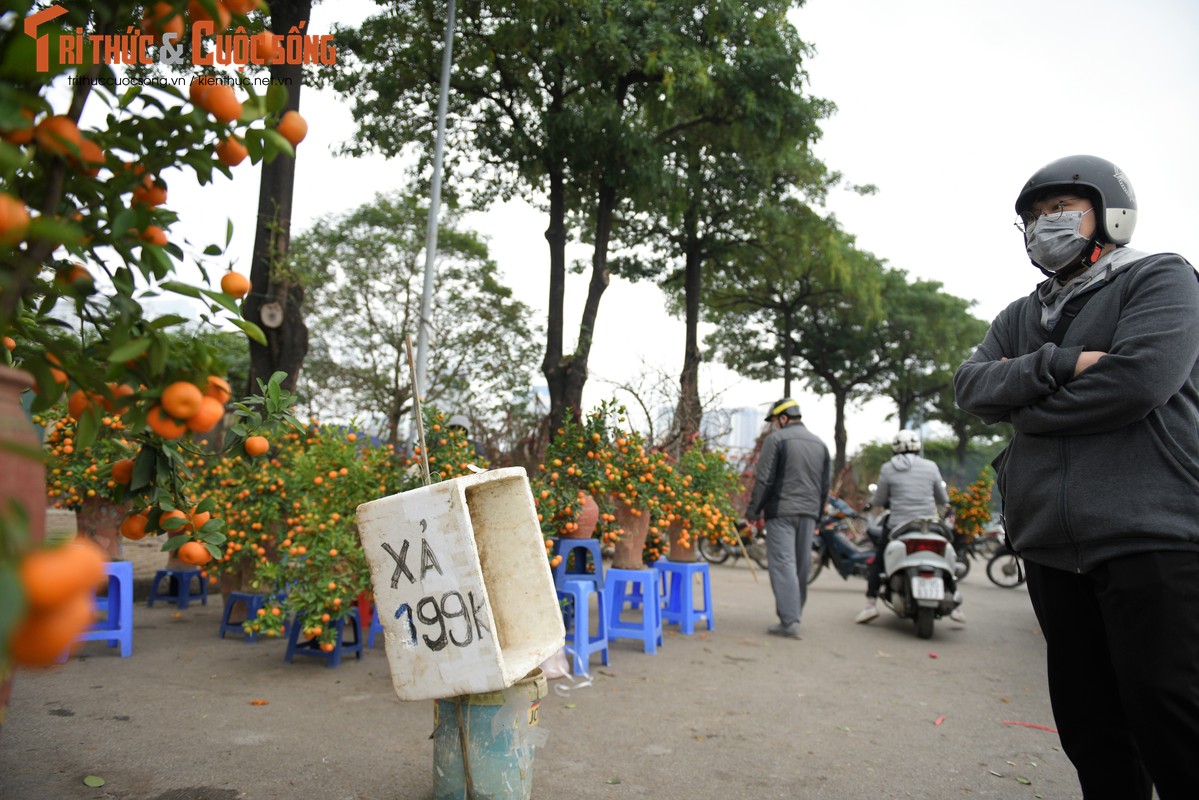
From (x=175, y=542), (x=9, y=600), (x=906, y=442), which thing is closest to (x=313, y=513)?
(x=175, y=542)

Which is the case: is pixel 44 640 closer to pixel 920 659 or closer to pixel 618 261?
pixel 920 659

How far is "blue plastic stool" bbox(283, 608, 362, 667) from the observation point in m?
5.20

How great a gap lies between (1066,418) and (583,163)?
35.8 feet

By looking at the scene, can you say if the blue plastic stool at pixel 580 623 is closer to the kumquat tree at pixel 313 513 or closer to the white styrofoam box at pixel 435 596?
the kumquat tree at pixel 313 513

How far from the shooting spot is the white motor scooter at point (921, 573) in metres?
7.34

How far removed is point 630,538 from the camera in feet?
21.0

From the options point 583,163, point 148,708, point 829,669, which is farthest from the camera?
point 583,163

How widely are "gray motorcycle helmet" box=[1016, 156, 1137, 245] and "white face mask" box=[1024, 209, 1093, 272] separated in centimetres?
5

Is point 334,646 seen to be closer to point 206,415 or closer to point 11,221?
point 206,415

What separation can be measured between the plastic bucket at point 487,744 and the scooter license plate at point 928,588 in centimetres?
547

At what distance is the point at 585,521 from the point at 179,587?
4.06 m

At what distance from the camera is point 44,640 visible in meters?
0.77

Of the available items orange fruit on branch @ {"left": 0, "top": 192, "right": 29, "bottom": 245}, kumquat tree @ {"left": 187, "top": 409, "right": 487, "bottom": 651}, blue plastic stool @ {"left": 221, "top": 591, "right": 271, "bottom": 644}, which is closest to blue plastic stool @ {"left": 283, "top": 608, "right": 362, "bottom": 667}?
kumquat tree @ {"left": 187, "top": 409, "right": 487, "bottom": 651}

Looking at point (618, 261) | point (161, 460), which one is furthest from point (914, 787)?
point (618, 261)
